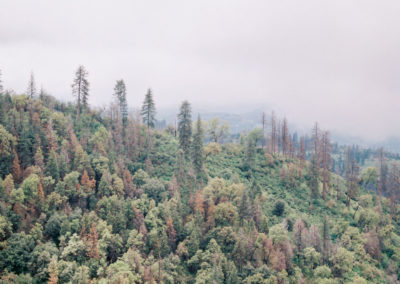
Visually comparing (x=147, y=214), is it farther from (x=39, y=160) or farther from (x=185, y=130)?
(x=185, y=130)

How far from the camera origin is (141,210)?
50875 mm

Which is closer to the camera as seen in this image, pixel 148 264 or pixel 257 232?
pixel 148 264

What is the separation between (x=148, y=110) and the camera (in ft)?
247

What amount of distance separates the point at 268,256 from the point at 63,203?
1464 inches

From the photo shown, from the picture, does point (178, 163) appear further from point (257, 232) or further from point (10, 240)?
point (10, 240)

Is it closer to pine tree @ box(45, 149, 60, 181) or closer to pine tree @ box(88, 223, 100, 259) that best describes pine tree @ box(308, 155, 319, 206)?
pine tree @ box(88, 223, 100, 259)

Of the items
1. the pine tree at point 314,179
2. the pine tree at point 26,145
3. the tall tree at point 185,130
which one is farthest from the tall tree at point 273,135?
the pine tree at point 26,145

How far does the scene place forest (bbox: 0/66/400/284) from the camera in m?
41.6

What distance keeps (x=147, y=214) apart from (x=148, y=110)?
1314 inches

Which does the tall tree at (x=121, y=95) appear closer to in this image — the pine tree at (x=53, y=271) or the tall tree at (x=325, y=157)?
the pine tree at (x=53, y=271)

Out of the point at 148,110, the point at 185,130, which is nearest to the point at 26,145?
the point at 148,110

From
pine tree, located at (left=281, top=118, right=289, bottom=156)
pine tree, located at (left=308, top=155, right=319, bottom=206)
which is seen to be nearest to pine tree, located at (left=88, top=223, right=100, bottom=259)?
pine tree, located at (left=308, top=155, right=319, bottom=206)

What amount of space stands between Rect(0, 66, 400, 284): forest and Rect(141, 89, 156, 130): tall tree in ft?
0.95

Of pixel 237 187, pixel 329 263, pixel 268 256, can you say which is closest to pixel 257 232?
pixel 268 256
